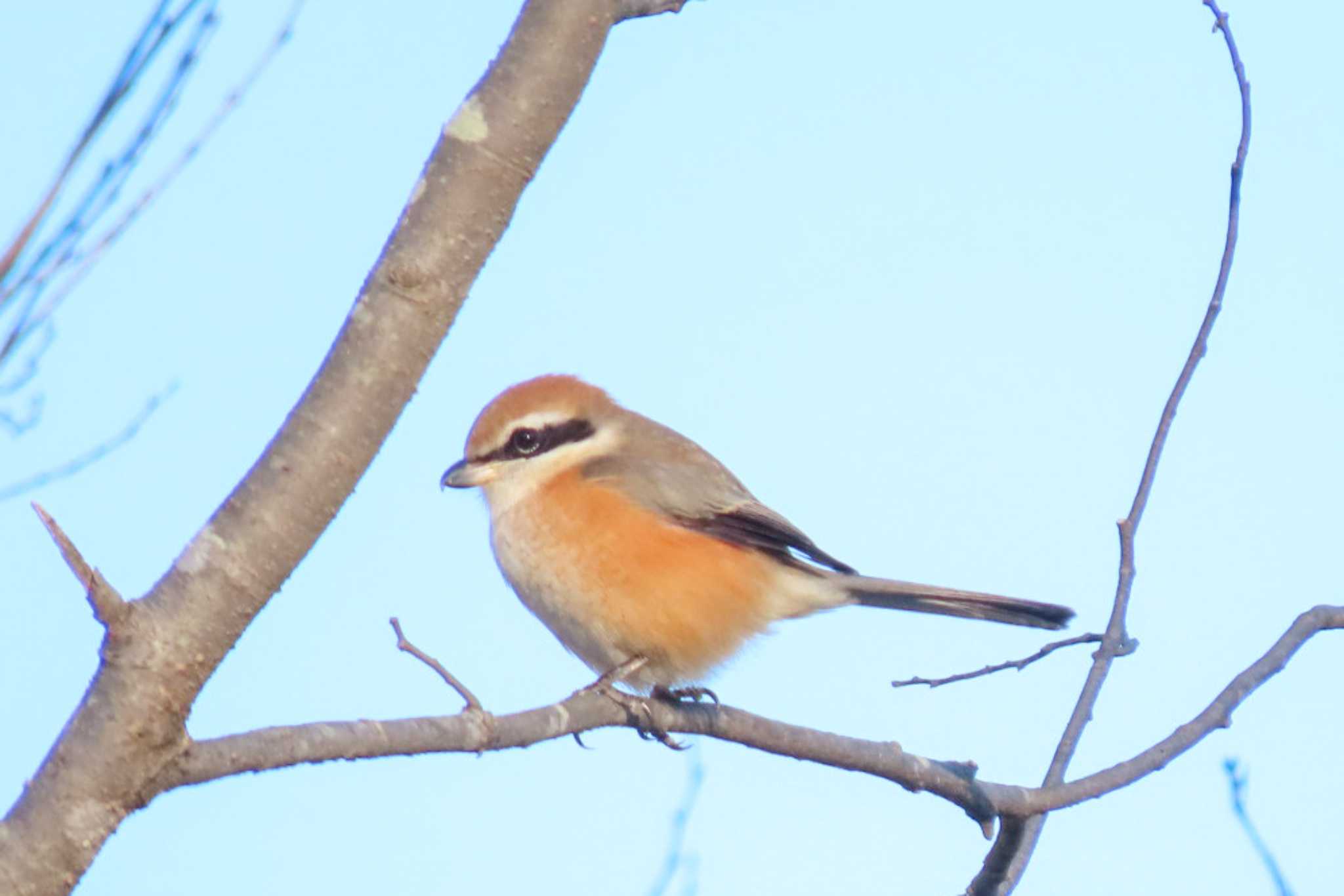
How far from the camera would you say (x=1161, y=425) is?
2.99 m

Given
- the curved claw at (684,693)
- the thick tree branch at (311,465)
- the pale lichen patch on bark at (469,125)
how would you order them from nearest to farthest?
1. the thick tree branch at (311,465)
2. the pale lichen patch on bark at (469,125)
3. the curved claw at (684,693)

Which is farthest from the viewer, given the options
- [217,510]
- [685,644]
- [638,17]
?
[685,644]

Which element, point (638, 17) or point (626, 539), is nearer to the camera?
point (638, 17)

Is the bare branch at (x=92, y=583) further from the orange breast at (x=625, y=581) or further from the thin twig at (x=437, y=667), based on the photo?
the orange breast at (x=625, y=581)

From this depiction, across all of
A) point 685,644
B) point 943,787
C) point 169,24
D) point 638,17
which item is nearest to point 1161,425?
point 943,787

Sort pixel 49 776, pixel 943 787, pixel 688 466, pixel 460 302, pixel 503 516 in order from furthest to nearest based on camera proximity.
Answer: pixel 688 466 → pixel 503 516 → pixel 943 787 → pixel 460 302 → pixel 49 776

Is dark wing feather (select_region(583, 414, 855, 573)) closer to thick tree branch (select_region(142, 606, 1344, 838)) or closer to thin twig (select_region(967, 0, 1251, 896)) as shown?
thick tree branch (select_region(142, 606, 1344, 838))

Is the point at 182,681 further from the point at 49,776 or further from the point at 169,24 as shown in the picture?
the point at 169,24

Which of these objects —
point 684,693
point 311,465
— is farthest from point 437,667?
point 684,693

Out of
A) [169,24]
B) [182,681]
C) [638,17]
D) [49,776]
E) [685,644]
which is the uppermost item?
[638,17]

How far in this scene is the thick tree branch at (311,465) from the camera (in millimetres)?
2035

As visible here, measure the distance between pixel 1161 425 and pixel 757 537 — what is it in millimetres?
1923

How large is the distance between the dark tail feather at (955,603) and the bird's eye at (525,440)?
1.06 meters

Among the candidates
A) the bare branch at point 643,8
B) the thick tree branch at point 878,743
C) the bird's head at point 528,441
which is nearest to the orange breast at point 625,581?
the bird's head at point 528,441
